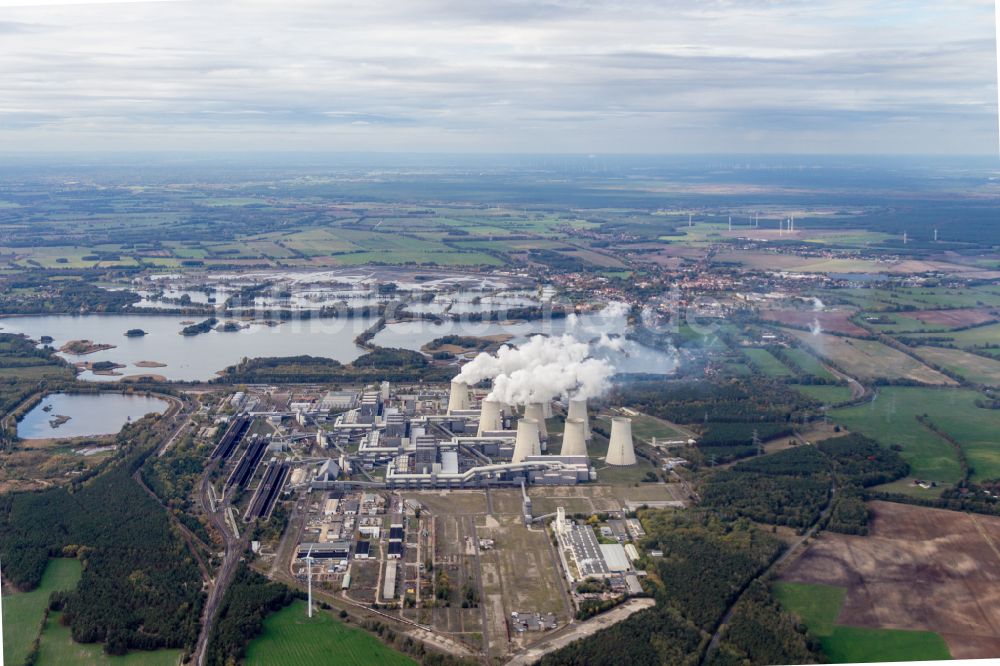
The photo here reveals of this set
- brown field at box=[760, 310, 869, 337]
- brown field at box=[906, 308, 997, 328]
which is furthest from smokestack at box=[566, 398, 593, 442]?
brown field at box=[906, 308, 997, 328]

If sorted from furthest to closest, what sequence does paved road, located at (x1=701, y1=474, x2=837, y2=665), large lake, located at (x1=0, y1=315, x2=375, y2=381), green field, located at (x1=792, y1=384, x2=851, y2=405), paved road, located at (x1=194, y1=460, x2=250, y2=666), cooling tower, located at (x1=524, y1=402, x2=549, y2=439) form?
large lake, located at (x1=0, y1=315, x2=375, y2=381) < green field, located at (x1=792, y1=384, x2=851, y2=405) < cooling tower, located at (x1=524, y1=402, x2=549, y2=439) < paved road, located at (x1=194, y1=460, x2=250, y2=666) < paved road, located at (x1=701, y1=474, x2=837, y2=665)

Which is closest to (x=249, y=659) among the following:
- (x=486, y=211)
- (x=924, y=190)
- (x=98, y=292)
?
(x=98, y=292)

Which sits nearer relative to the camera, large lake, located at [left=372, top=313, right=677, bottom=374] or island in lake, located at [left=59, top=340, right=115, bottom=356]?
large lake, located at [left=372, top=313, right=677, bottom=374]

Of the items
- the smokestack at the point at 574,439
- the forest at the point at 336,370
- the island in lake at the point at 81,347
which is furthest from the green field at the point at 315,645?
the island in lake at the point at 81,347

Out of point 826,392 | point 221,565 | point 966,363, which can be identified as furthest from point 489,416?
point 966,363

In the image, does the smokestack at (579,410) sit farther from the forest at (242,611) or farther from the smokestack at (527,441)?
the forest at (242,611)

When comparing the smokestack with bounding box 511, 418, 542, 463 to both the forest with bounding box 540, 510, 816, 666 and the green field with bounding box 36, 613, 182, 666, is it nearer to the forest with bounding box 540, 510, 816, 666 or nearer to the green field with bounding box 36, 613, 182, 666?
the forest with bounding box 540, 510, 816, 666
